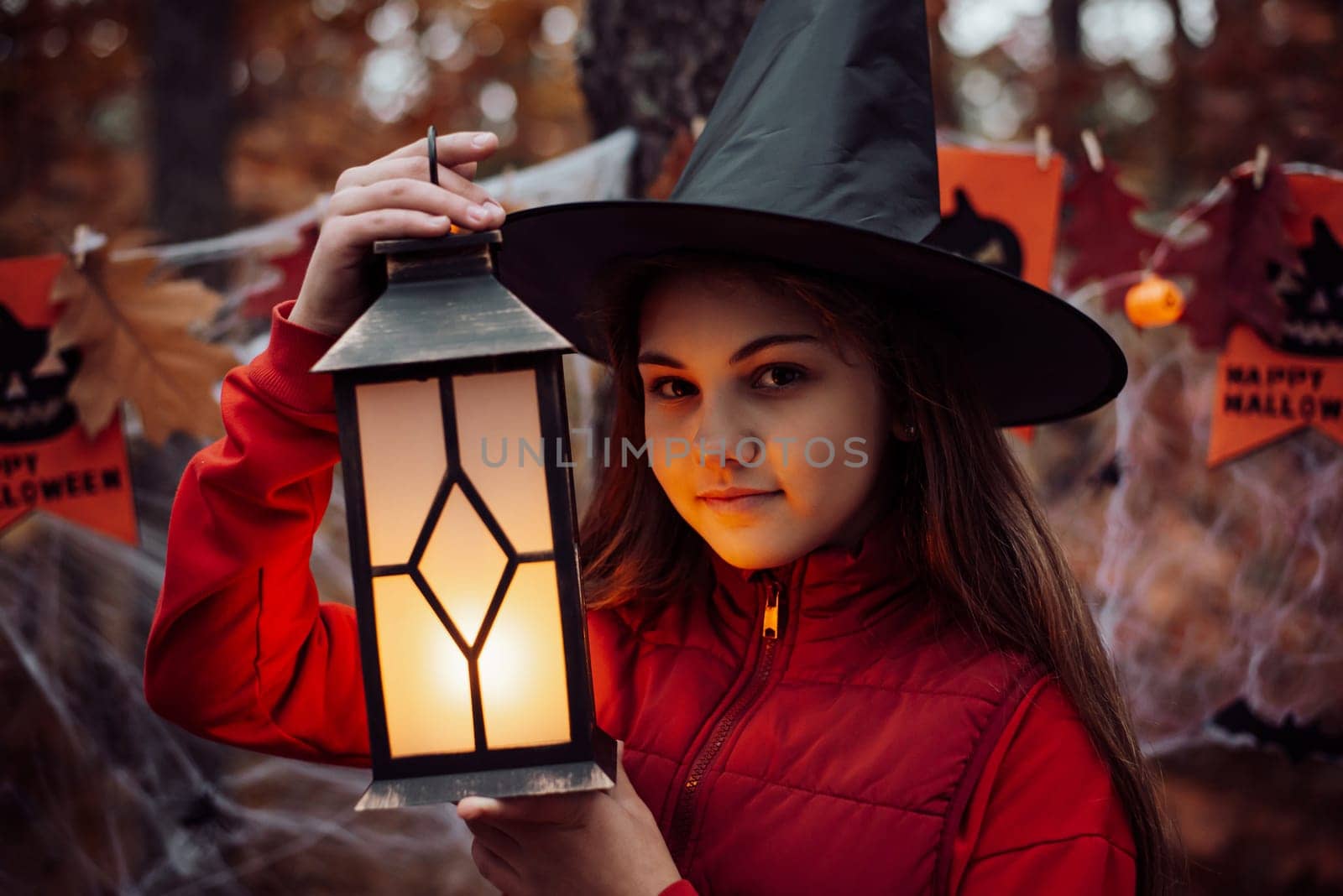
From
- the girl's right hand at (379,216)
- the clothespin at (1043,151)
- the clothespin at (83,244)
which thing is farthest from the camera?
the clothespin at (1043,151)

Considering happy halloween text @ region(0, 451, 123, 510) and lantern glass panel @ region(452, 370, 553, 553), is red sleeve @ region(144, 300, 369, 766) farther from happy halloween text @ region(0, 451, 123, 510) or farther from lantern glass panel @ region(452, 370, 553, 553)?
happy halloween text @ region(0, 451, 123, 510)

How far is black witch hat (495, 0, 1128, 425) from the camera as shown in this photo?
1299 mm

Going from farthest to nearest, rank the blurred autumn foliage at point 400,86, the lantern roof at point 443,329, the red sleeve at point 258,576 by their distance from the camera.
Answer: the blurred autumn foliage at point 400,86, the red sleeve at point 258,576, the lantern roof at point 443,329

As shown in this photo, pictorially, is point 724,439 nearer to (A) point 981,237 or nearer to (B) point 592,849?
(B) point 592,849

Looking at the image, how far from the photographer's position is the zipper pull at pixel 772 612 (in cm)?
152

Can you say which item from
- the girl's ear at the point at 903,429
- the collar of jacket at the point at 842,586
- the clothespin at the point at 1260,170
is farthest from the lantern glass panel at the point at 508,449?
the clothespin at the point at 1260,170

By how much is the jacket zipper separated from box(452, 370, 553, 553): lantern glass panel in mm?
525

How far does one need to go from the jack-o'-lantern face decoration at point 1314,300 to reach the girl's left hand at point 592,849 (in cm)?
179

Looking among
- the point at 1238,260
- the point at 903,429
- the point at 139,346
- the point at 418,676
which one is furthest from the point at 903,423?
the point at 139,346

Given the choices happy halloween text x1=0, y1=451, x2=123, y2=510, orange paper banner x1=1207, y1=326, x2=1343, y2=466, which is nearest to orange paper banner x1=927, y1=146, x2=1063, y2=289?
orange paper banner x1=1207, y1=326, x2=1343, y2=466

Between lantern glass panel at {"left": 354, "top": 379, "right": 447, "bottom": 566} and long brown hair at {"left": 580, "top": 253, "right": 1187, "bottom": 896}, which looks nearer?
lantern glass panel at {"left": 354, "top": 379, "right": 447, "bottom": 566}

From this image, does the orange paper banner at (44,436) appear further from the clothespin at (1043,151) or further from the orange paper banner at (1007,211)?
the clothespin at (1043,151)

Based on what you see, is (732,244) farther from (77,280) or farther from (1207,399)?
(1207,399)

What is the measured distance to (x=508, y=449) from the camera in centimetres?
106
